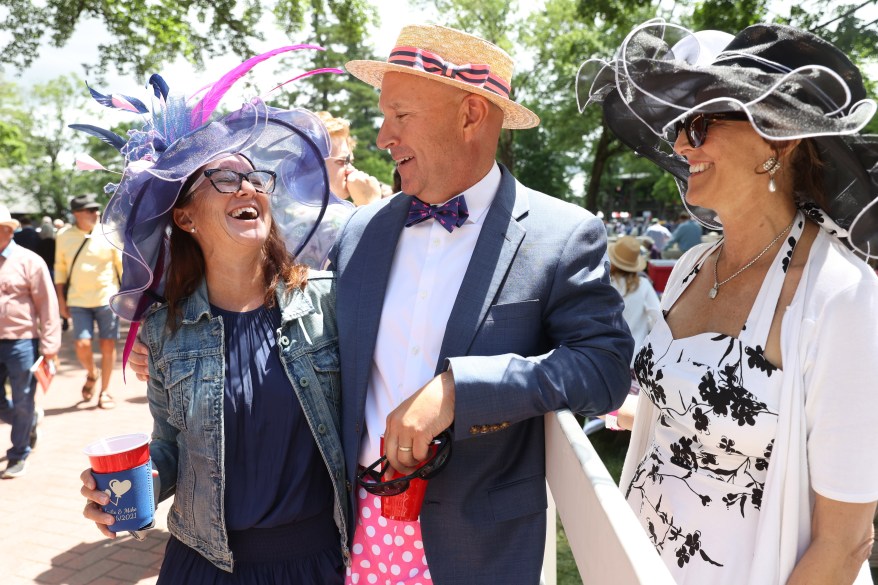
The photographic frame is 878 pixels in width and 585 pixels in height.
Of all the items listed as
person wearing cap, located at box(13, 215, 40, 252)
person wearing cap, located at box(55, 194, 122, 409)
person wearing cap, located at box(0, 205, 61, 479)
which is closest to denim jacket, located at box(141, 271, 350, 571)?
person wearing cap, located at box(0, 205, 61, 479)

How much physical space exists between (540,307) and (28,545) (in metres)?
4.17

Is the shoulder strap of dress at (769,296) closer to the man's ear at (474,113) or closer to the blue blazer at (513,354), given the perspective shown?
the blue blazer at (513,354)

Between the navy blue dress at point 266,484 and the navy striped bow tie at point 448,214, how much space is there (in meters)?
0.61

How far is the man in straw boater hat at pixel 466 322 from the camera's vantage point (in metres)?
1.70

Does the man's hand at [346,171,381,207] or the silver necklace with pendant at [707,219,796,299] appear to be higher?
the silver necklace with pendant at [707,219,796,299]

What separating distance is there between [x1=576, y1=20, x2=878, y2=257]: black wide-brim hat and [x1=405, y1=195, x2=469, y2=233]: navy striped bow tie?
567mm

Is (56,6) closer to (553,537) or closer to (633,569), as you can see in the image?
(553,537)

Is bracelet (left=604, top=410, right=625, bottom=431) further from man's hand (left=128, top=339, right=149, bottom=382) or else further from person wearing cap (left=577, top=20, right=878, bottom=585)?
man's hand (left=128, top=339, right=149, bottom=382)

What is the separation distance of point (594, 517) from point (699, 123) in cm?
109

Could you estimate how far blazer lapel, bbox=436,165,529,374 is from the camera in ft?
6.09

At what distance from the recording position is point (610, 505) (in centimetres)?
112

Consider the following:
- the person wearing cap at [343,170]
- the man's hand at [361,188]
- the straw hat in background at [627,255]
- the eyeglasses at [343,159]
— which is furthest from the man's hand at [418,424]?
the straw hat in background at [627,255]

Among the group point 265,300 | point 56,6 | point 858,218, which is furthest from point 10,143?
point 858,218

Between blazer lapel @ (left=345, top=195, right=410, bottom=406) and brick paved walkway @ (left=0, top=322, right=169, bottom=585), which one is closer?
blazer lapel @ (left=345, top=195, right=410, bottom=406)
